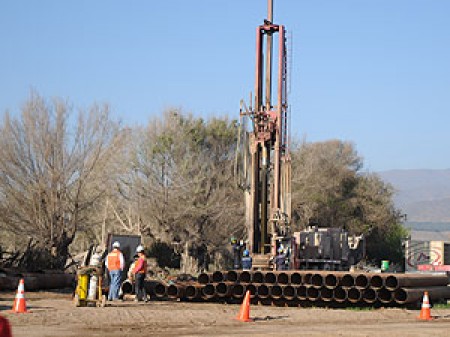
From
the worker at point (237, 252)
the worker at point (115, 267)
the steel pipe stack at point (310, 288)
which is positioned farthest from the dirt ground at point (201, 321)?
the worker at point (237, 252)

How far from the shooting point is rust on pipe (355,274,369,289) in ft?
74.7

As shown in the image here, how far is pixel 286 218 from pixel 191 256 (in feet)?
50.1

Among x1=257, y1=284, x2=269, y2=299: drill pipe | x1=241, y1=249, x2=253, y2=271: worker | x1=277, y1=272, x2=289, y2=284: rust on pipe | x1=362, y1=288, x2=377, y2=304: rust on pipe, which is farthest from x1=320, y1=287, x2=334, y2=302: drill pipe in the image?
x1=241, y1=249, x2=253, y2=271: worker

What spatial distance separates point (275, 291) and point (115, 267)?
534 centimetres

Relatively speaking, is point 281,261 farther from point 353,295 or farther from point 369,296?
point 369,296

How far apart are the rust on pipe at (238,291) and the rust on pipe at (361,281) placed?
140 inches

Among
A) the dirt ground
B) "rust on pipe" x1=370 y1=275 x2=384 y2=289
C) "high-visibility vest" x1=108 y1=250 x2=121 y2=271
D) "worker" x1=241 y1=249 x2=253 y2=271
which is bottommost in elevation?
the dirt ground

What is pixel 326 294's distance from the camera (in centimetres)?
2331

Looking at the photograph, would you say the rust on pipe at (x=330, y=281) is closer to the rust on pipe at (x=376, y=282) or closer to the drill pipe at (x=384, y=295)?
the rust on pipe at (x=376, y=282)

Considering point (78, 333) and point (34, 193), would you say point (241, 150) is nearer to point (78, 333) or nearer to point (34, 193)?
point (34, 193)

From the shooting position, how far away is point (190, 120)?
48.6 meters

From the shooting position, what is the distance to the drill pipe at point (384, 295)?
892 inches

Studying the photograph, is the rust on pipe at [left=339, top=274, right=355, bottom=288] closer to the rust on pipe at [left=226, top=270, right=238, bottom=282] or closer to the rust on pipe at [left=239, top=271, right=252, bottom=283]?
the rust on pipe at [left=239, top=271, right=252, bottom=283]

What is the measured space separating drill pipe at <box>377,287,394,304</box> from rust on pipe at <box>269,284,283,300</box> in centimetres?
301
